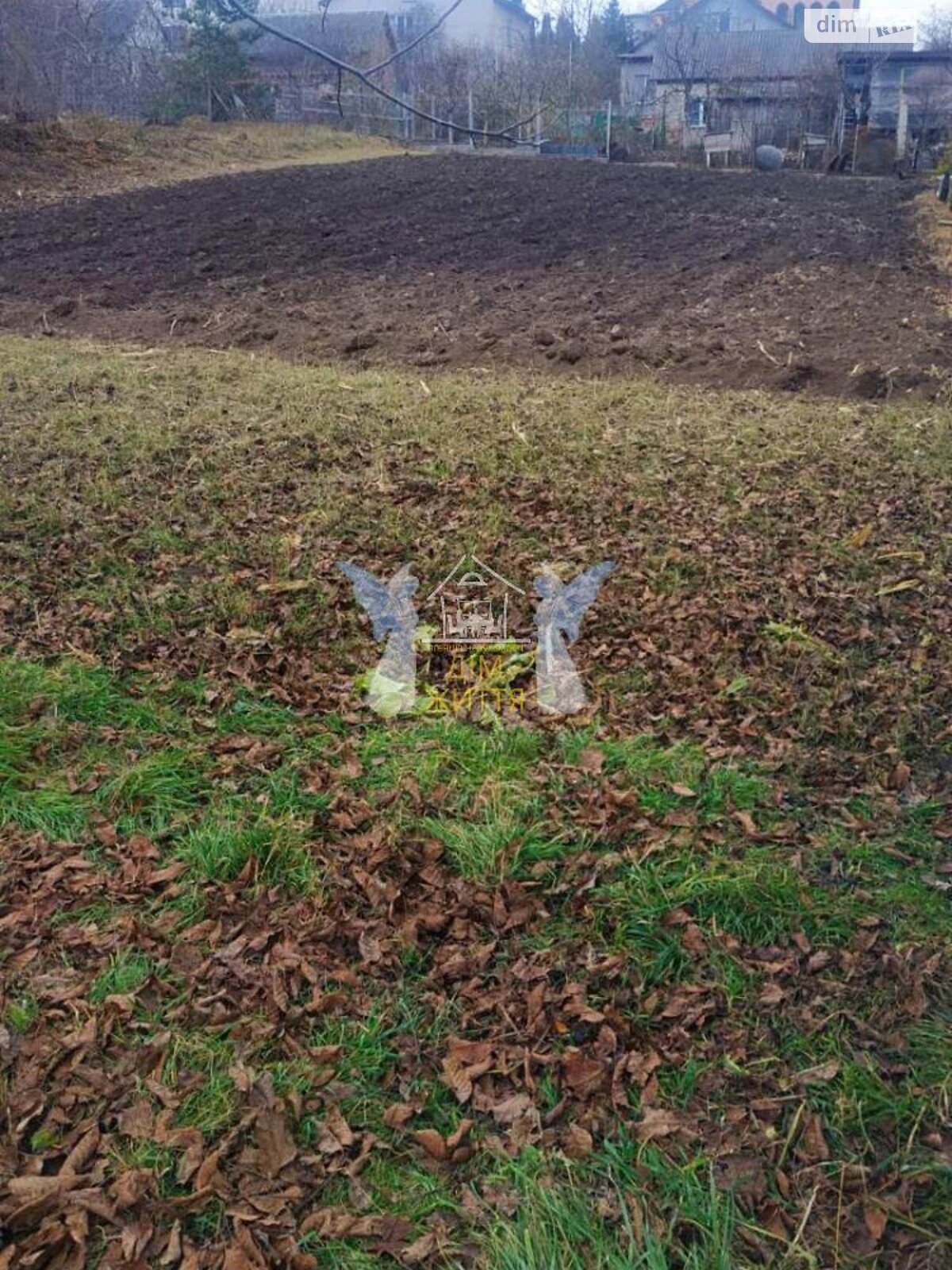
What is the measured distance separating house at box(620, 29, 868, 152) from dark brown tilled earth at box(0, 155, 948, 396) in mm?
12461

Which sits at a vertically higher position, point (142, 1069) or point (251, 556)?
point (251, 556)

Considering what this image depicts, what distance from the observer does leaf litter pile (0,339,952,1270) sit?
182 centimetres

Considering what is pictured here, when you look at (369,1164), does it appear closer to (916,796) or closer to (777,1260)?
(777,1260)

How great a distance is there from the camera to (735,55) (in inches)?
1218

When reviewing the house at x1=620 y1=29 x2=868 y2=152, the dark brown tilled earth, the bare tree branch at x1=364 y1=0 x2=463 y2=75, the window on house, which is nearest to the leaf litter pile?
the bare tree branch at x1=364 y1=0 x2=463 y2=75

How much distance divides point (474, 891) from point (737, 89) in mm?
30389

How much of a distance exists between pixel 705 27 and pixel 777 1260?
44.1 meters

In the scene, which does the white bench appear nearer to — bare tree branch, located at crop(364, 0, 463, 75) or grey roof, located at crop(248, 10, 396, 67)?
grey roof, located at crop(248, 10, 396, 67)

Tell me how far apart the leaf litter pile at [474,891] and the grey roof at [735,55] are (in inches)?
1098

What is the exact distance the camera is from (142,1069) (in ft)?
6.73

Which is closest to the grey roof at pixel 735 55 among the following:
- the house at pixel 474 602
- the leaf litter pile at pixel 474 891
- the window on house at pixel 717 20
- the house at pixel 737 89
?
the house at pixel 737 89

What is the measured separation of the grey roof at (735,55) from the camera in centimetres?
2789

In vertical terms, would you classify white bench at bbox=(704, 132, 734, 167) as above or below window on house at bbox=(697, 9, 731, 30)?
below

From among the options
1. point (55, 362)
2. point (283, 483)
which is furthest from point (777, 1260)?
point (55, 362)
